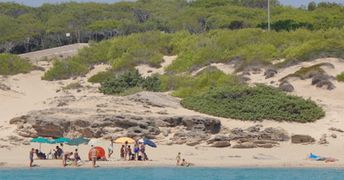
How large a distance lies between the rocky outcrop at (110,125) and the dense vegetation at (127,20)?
1301 inches

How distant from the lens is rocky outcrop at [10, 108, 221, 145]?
28672 millimetres

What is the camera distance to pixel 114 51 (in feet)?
172

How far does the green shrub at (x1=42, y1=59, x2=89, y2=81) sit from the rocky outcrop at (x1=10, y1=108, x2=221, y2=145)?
18162 mm

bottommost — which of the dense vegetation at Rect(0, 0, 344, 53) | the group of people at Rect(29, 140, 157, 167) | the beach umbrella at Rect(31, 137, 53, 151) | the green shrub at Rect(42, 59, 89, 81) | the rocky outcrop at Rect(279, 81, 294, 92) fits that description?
the group of people at Rect(29, 140, 157, 167)

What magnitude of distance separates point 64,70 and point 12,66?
318cm

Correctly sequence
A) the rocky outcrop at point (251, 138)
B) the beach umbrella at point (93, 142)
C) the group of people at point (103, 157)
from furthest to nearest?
the rocky outcrop at point (251, 138) → the beach umbrella at point (93, 142) → the group of people at point (103, 157)

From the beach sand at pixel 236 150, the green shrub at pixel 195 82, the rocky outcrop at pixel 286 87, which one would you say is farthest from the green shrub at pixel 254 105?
the green shrub at pixel 195 82

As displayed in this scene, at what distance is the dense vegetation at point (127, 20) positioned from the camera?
65.9 metres

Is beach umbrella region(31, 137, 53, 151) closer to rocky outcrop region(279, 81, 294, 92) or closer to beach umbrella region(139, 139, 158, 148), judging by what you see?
beach umbrella region(139, 139, 158, 148)

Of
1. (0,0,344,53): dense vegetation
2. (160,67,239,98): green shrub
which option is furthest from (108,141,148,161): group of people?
(0,0,344,53): dense vegetation

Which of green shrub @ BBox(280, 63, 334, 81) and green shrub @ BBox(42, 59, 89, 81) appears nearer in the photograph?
green shrub @ BBox(280, 63, 334, 81)

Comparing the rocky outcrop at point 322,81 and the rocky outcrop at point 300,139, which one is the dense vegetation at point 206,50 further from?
the rocky outcrop at point 300,139

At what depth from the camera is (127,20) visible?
7606cm
